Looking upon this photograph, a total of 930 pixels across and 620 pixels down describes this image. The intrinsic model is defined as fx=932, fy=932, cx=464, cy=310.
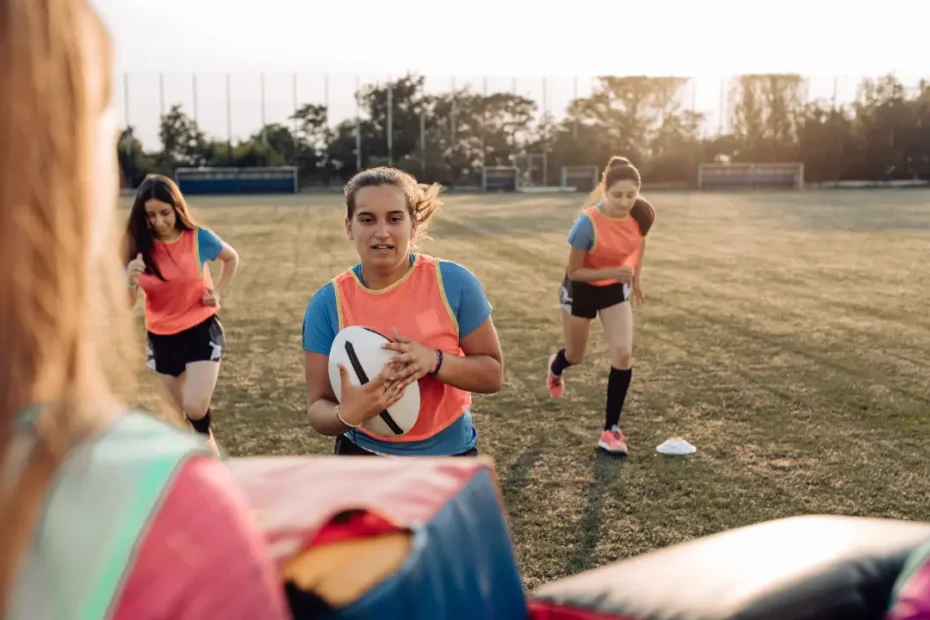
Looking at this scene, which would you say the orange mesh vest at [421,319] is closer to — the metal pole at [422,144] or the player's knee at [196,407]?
the player's knee at [196,407]

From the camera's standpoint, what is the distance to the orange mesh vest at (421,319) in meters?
3.59

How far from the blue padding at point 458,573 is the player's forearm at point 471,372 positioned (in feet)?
6.71

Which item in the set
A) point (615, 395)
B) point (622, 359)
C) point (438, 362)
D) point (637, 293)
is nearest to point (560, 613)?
point (438, 362)

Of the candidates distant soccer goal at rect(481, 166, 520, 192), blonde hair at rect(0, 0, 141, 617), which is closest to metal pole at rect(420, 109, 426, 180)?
distant soccer goal at rect(481, 166, 520, 192)

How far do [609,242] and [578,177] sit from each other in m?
53.7

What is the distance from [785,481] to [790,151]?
57.9 meters

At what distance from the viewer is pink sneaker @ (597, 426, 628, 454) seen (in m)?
6.18

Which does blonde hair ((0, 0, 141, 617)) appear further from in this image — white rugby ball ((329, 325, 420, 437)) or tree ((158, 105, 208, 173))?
tree ((158, 105, 208, 173))

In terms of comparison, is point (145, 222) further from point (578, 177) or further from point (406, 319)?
point (578, 177)

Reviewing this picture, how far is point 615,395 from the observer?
6414 mm

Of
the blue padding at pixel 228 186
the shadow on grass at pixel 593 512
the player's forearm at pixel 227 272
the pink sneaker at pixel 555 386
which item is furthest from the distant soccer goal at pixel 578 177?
the shadow on grass at pixel 593 512

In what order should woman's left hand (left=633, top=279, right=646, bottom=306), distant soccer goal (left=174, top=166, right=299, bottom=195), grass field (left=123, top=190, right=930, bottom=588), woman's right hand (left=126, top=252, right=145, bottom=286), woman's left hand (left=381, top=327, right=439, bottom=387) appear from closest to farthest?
woman's left hand (left=381, top=327, right=439, bottom=387)
grass field (left=123, top=190, right=930, bottom=588)
woman's right hand (left=126, top=252, right=145, bottom=286)
woman's left hand (left=633, top=279, right=646, bottom=306)
distant soccer goal (left=174, top=166, right=299, bottom=195)

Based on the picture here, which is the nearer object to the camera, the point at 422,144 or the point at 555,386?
the point at 555,386

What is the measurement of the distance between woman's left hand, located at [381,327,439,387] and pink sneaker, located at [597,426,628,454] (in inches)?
122
